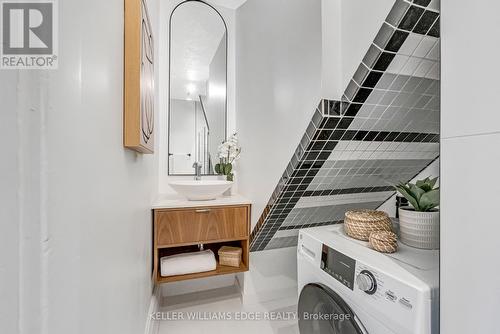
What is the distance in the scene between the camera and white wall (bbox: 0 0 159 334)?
0.34 meters

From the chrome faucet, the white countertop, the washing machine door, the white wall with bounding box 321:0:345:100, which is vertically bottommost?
the washing machine door

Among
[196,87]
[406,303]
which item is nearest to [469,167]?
[406,303]

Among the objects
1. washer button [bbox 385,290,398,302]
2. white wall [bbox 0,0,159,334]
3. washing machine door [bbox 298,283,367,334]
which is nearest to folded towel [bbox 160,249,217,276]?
washing machine door [bbox 298,283,367,334]

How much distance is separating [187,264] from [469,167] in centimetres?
177

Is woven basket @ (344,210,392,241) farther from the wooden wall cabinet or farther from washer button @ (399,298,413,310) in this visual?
the wooden wall cabinet

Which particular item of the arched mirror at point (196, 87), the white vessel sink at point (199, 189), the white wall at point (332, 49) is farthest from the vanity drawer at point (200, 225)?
the white wall at point (332, 49)

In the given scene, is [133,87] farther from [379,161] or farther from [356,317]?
[379,161]

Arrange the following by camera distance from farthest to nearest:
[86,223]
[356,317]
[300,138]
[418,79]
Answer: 1. [300,138]
2. [418,79]
3. [356,317]
4. [86,223]

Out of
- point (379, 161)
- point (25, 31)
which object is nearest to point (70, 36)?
point (25, 31)

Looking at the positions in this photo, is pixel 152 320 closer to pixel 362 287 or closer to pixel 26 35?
pixel 362 287

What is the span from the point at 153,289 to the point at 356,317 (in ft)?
4.78

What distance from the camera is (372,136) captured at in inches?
50.5

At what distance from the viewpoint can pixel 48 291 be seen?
0.37m

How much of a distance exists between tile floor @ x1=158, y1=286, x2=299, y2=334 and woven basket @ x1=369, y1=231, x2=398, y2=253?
117cm
